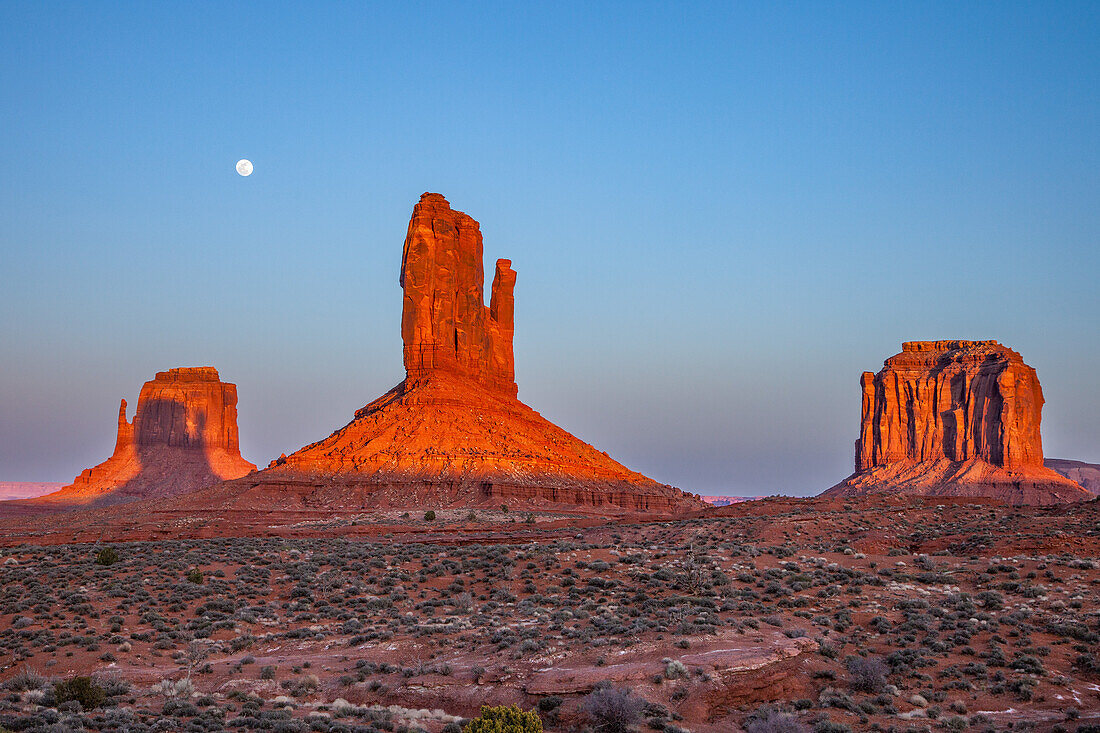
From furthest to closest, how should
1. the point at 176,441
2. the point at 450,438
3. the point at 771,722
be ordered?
the point at 176,441
the point at 450,438
the point at 771,722

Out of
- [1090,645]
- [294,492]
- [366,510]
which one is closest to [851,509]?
[1090,645]

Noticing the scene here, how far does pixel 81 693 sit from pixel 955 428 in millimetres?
109126

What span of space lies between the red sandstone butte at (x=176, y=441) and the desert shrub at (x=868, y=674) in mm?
110531

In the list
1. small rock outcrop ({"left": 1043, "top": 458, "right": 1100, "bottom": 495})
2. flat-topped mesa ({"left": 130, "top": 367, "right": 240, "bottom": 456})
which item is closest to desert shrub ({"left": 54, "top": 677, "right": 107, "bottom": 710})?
flat-topped mesa ({"left": 130, "top": 367, "right": 240, "bottom": 456})

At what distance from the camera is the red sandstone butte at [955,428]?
102 m

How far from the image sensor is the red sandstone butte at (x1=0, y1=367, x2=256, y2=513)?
11988cm

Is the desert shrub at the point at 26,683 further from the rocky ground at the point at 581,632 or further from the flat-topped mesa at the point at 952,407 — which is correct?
the flat-topped mesa at the point at 952,407

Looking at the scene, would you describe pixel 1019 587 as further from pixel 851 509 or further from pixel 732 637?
pixel 851 509

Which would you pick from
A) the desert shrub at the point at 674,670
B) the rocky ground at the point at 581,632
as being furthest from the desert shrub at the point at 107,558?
the desert shrub at the point at 674,670

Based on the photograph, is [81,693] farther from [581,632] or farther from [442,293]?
[442,293]

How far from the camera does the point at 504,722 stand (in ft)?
50.5

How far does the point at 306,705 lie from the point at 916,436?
108397mm

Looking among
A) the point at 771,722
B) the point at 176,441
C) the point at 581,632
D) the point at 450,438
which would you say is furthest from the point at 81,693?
the point at 176,441

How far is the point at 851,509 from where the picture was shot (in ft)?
153
